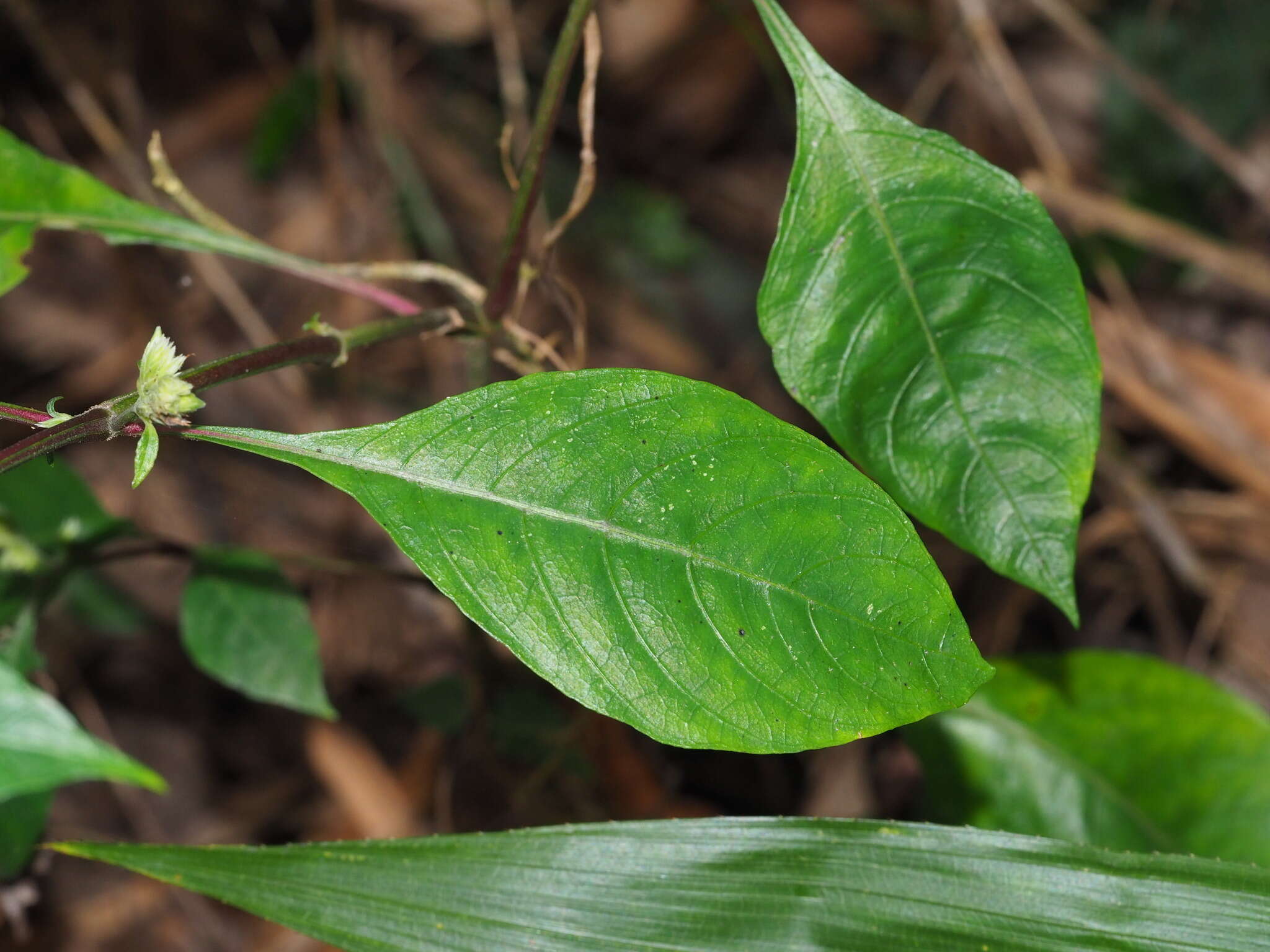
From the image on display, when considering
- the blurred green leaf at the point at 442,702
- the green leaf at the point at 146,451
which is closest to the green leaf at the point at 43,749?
the green leaf at the point at 146,451

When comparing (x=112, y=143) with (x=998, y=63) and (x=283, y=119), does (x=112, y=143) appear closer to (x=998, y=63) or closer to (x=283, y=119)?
(x=283, y=119)

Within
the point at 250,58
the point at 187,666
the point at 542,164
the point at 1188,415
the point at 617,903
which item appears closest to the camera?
the point at 617,903

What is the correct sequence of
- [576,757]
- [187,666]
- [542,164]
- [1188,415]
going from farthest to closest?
[187,666], [1188,415], [576,757], [542,164]

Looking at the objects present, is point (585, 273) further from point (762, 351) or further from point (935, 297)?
point (935, 297)

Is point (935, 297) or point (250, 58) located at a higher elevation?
point (250, 58)

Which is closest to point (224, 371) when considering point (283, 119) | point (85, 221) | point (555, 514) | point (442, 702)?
point (555, 514)

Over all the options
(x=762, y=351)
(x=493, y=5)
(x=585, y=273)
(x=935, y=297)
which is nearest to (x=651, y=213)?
(x=585, y=273)

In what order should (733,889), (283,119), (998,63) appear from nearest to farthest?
(733,889)
(998,63)
(283,119)

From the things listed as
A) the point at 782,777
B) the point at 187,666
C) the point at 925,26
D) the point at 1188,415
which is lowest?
the point at 782,777
